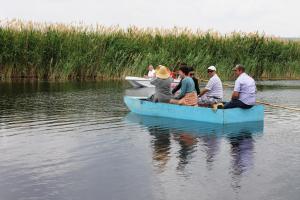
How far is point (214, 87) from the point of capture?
50.2ft

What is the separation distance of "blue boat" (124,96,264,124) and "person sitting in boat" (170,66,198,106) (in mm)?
293

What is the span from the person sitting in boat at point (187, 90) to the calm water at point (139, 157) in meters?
0.72

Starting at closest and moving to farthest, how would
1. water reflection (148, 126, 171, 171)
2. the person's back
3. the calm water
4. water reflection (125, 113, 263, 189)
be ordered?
the calm water < water reflection (125, 113, 263, 189) < water reflection (148, 126, 171, 171) < the person's back

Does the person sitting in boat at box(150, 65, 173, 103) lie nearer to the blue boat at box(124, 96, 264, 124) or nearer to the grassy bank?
the blue boat at box(124, 96, 264, 124)

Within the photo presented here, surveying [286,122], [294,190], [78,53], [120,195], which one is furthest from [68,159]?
[78,53]

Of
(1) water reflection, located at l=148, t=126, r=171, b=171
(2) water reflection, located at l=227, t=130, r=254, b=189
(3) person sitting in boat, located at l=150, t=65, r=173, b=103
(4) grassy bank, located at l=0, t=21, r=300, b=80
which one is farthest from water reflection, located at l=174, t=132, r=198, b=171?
(4) grassy bank, located at l=0, t=21, r=300, b=80

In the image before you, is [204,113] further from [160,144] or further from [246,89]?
[160,144]

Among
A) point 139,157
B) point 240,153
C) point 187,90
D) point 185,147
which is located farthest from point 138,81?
point 139,157

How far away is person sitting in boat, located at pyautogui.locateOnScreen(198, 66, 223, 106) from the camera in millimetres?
15148

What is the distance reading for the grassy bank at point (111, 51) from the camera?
2931cm

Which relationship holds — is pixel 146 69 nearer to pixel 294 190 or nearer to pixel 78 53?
pixel 78 53

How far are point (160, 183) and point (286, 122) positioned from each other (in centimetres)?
773

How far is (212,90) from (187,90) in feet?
2.36

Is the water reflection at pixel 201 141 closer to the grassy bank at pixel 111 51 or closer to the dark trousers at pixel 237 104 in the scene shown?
the dark trousers at pixel 237 104
